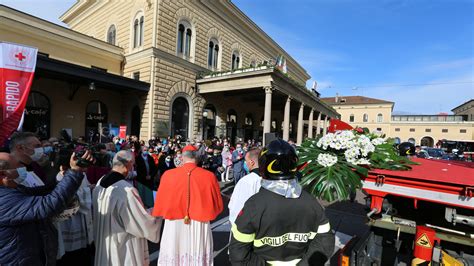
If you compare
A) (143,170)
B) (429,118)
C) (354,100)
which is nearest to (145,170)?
(143,170)

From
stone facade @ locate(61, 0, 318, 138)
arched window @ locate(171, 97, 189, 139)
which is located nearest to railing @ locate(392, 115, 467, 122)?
stone facade @ locate(61, 0, 318, 138)

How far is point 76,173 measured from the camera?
1.87 meters

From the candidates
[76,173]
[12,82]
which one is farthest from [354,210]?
[12,82]

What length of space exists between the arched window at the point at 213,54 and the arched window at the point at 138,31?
202 inches

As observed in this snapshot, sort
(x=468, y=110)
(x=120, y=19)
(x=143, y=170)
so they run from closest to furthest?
(x=143, y=170) < (x=120, y=19) < (x=468, y=110)

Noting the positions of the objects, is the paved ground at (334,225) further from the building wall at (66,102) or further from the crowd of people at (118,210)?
the building wall at (66,102)

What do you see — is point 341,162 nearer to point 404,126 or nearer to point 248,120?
point 248,120

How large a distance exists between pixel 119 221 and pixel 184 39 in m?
16.3

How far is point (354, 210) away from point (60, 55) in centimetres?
1739

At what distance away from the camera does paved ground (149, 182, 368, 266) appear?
13.1ft

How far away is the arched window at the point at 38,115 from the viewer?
12.5 meters

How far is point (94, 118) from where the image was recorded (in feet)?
51.4

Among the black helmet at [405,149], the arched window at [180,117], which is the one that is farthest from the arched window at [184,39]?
the black helmet at [405,149]

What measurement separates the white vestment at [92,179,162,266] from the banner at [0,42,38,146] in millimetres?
2785
